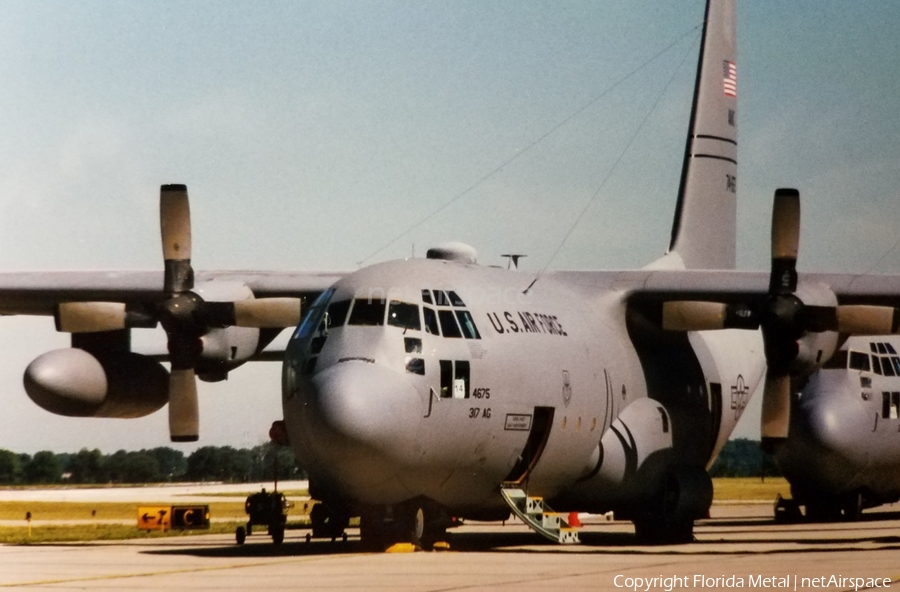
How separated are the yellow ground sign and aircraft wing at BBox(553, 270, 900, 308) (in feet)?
27.2

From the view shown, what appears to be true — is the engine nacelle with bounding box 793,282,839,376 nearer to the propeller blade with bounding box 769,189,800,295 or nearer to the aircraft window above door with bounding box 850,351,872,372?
the propeller blade with bounding box 769,189,800,295

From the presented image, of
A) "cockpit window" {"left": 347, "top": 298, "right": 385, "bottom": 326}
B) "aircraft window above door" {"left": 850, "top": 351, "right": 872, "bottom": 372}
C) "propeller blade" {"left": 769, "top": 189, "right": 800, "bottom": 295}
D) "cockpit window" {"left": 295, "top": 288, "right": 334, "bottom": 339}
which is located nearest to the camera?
"cockpit window" {"left": 347, "top": 298, "right": 385, "bottom": 326}

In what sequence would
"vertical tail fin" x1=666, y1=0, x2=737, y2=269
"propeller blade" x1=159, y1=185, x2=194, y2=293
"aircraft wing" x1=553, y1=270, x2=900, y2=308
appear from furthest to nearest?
"vertical tail fin" x1=666, y1=0, x2=737, y2=269 → "aircraft wing" x1=553, y1=270, x2=900, y2=308 → "propeller blade" x1=159, y1=185, x2=194, y2=293

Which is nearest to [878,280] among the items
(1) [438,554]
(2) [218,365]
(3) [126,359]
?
(1) [438,554]

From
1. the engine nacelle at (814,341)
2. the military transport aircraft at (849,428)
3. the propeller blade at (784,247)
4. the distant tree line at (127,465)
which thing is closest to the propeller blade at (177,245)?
the propeller blade at (784,247)

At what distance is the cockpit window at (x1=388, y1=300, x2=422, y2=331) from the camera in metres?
18.3

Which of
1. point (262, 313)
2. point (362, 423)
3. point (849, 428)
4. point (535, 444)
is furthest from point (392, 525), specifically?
point (849, 428)

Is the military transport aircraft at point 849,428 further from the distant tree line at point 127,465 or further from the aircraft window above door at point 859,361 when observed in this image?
the distant tree line at point 127,465

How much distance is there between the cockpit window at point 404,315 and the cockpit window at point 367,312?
0.13m

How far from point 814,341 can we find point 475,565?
23.0 ft

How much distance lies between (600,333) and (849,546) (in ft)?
16.1

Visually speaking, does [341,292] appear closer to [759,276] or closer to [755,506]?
[759,276]

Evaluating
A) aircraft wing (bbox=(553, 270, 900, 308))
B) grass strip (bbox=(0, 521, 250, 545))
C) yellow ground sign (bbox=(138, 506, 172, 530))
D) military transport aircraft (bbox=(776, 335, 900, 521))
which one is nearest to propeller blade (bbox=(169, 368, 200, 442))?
yellow ground sign (bbox=(138, 506, 172, 530))

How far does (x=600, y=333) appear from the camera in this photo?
2217 centimetres
